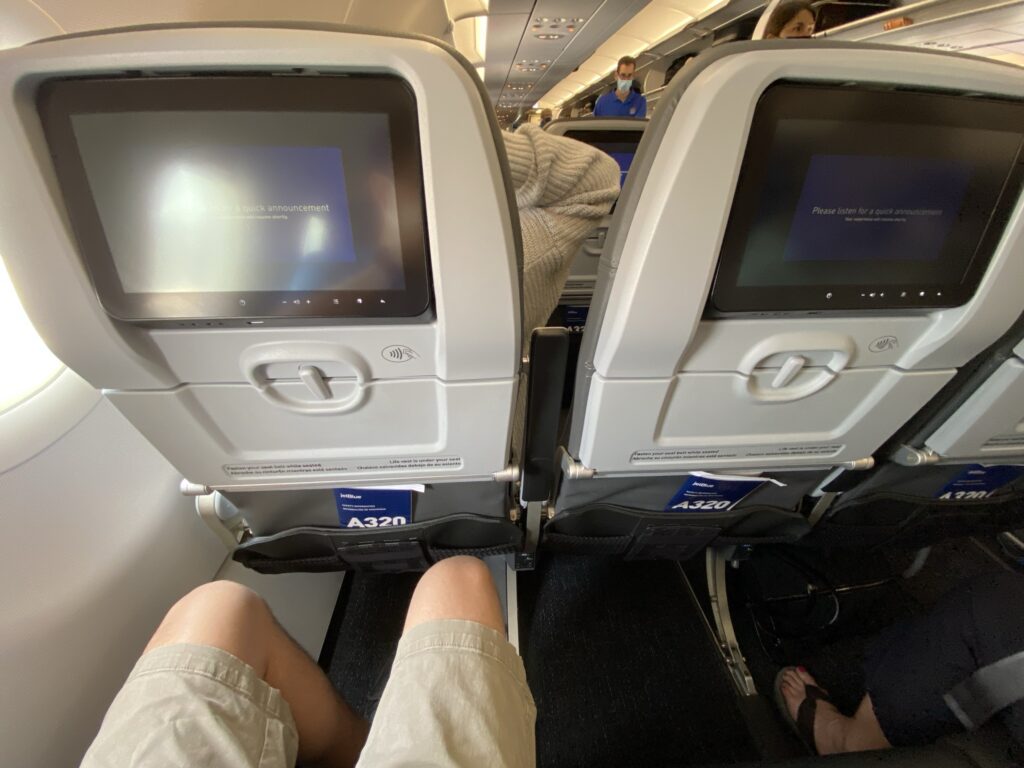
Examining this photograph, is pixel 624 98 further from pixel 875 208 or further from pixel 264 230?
pixel 264 230

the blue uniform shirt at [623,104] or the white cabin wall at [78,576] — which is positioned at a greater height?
the blue uniform shirt at [623,104]

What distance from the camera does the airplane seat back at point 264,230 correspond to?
0.46m

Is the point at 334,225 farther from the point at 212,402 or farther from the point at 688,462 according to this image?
the point at 688,462

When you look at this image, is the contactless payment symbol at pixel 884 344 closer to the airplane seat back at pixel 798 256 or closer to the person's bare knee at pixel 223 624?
the airplane seat back at pixel 798 256

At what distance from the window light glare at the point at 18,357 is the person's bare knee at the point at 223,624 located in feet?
1.78

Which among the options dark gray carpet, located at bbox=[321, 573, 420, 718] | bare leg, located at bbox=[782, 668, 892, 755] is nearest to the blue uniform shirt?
dark gray carpet, located at bbox=[321, 573, 420, 718]

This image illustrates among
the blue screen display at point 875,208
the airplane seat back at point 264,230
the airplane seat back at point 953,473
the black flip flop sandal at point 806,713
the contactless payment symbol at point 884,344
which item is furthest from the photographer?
the black flip flop sandal at point 806,713

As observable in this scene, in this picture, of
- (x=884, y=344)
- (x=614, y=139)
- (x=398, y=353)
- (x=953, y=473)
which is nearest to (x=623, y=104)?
(x=614, y=139)

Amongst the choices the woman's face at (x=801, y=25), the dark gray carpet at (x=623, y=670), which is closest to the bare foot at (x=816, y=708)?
the dark gray carpet at (x=623, y=670)

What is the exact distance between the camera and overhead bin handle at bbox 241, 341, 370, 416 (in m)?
0.63

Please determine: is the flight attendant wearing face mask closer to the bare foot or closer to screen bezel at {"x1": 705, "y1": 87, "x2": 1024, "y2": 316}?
screen bezel at {"x1": 705, "y1": 87, "x2": 1024, "y2": 316}

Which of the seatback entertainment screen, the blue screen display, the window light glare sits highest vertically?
the seatback entertainment screen

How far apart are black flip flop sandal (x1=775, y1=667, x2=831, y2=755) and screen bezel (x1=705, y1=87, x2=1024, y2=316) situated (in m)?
1.28

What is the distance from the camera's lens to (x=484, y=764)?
563mm
